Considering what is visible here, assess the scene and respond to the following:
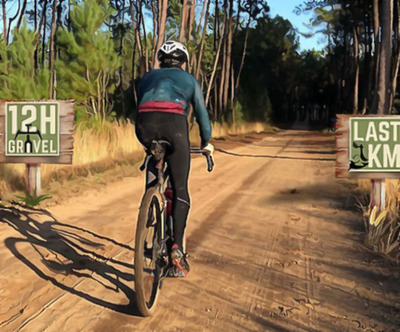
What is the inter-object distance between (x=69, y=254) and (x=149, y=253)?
1.93 meters

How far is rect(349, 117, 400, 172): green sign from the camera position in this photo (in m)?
6.50

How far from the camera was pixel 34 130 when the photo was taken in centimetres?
787

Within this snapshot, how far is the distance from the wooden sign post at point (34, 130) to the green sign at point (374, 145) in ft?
14.3

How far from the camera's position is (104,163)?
12.5 m

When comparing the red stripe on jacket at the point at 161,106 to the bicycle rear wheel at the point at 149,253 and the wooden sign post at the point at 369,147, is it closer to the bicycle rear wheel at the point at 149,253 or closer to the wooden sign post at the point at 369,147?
the bicycle rear wheel at the point at 149,253

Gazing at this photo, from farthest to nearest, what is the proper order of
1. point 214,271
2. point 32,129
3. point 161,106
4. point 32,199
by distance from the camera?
point 32,129
point 32,199
point 214,271
point 161,106

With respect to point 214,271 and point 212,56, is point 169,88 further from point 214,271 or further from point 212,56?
point 212,56

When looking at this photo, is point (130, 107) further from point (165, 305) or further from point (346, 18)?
point (165, 305)

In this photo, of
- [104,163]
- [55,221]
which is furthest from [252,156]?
[55,221]

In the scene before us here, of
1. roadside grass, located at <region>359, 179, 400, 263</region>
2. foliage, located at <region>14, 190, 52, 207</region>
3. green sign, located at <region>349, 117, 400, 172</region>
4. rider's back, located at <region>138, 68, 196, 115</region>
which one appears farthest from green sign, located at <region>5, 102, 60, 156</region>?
roadside grass, located at <region>359, 179, 400, 263</region>

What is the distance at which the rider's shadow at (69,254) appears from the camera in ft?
13.8

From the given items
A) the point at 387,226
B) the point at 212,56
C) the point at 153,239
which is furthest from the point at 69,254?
the point at 212,56

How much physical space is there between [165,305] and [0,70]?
20136 mm

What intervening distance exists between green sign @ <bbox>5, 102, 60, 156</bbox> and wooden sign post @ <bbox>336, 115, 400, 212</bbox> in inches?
173
